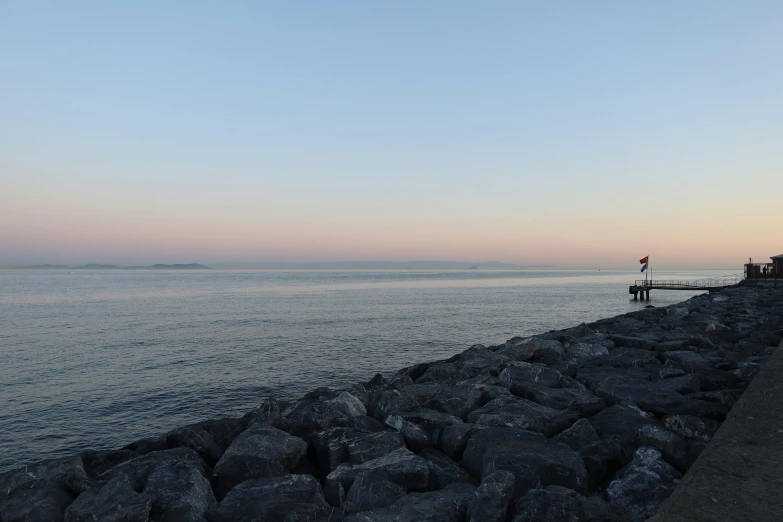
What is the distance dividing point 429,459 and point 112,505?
4045 mm

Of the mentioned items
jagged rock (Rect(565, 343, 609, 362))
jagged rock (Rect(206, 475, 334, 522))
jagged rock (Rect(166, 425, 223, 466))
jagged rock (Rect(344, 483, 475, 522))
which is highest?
jagged rock (Rect(565, 343, 609, 362))

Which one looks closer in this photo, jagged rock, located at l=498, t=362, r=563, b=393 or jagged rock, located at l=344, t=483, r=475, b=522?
jagged rock, located at l=344, t=483, r=475, b=522

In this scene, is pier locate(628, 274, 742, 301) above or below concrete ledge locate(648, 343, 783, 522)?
below

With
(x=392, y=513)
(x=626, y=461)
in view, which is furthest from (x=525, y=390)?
(x=392, y=513)

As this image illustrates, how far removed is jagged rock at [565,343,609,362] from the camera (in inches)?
489

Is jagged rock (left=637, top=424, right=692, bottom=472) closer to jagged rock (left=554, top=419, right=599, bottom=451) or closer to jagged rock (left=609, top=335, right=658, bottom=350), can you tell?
jagged rock (left=554, top=419, right=599, bottom=451)

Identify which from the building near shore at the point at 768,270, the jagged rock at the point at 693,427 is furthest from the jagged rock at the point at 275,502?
the building near shore at the point at 768,270

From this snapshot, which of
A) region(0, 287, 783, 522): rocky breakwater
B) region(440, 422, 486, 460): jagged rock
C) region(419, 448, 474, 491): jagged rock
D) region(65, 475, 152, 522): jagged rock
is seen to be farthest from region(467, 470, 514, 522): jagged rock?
region(65, 475, 152, 522): jagged rock

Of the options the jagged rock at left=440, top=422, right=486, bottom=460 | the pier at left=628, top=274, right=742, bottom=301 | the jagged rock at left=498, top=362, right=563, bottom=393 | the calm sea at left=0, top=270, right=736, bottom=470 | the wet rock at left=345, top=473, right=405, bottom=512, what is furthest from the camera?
the pier at left=628, top=274, right=742, bottom=301

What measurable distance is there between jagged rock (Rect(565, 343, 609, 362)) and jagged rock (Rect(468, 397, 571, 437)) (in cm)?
504

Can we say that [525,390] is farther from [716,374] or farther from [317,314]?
[317,314]

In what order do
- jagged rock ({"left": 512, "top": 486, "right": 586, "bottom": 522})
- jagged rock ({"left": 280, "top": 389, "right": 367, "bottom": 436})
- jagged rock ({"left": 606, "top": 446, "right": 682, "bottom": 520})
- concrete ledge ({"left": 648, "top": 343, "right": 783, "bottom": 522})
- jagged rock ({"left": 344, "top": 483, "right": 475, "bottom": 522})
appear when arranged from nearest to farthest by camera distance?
1. concrete ledge ({"left": 648, "top": 343, "right": 783, "bottom": 522})
2. jagged rock ({"left": 512, "top": 486, "right": 586, "bottom": 522})
3. jagged rock ({"left": 344, "top": 483, "right": 475, "bottom": 522})
4. jagged rock ({"left": 606, "top": 446, "right": 682, "bottom": 520})
5. jagged rock ({"left": 280, "top": 389, "right": 367, "bottom": 436})

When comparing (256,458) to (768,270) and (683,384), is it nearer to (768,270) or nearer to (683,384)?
(683,384)

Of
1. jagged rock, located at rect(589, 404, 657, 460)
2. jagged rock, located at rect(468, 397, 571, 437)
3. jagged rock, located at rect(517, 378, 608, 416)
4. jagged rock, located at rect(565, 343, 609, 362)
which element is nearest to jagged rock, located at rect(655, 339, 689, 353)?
jagged rock, located at rect(565, 343, 609, 362)
